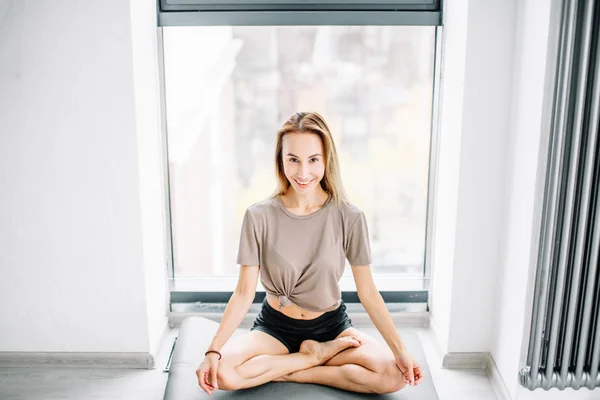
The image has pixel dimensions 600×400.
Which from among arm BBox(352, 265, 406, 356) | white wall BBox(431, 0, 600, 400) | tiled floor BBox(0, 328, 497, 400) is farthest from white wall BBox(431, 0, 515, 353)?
arm BBox(352, 265, 406, 356)

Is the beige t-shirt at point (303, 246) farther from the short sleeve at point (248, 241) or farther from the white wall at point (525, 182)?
the white wall at point (525, 182)

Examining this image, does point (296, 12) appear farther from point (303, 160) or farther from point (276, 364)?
point (276, 364)

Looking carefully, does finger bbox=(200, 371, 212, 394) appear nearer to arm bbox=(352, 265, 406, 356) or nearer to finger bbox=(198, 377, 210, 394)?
finger bbox=(198, 377, 210, 394)

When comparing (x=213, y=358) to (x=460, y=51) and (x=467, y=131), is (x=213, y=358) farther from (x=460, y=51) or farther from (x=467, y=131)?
(x=460, y=51)

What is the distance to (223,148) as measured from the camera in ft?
8.67

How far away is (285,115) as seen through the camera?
2.61 meters

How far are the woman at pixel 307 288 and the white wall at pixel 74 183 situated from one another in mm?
506

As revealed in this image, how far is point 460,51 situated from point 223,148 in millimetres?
1103

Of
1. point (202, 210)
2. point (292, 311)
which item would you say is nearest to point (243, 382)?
point (292, 311)

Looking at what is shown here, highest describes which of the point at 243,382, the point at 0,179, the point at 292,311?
the point at 0,179

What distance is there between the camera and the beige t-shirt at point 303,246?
2.05 metres

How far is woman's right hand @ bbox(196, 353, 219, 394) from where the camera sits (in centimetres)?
191

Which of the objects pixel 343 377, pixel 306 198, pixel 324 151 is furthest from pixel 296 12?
pixel 343 377

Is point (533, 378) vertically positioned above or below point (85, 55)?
below
